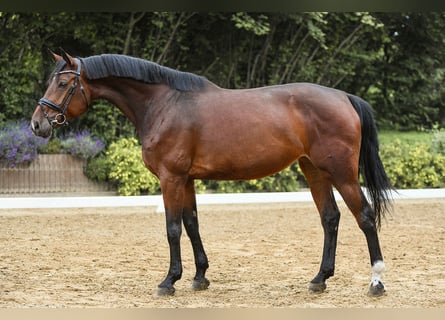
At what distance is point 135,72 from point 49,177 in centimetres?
685

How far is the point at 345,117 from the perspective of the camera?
14.0 ft

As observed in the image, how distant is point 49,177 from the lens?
35.6 ft

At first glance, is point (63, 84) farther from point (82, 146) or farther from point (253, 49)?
point (253, 49)

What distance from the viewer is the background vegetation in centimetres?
1173

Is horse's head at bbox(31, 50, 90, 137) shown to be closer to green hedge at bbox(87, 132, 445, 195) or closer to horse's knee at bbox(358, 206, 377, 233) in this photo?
horse's knee at bbox(358, 206, 377, 233)

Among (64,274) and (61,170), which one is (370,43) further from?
(64,274)

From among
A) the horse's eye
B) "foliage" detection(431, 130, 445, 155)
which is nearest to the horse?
the horse's eye

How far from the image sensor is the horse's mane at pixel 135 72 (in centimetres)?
442

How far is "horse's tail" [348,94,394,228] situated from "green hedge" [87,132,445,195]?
644 cm

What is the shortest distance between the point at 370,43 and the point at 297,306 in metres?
11.9

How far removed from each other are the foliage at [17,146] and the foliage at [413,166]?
6221 millimetres

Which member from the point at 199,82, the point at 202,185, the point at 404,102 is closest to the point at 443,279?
the point at 199,82

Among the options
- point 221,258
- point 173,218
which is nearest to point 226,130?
point 173,218

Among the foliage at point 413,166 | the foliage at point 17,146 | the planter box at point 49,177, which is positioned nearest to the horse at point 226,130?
the foliage at point 17,146
